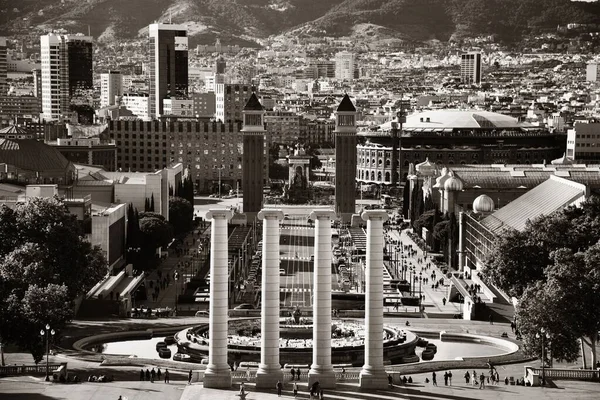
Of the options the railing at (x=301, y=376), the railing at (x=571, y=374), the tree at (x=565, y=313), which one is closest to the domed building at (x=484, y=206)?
the tree at (x=565, y=313)

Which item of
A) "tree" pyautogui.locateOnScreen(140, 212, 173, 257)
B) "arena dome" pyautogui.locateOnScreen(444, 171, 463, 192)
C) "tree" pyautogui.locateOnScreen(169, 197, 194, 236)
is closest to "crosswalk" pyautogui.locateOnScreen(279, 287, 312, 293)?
"tree" pyautogui.locateOnScreen(140, 212, 173, 257)

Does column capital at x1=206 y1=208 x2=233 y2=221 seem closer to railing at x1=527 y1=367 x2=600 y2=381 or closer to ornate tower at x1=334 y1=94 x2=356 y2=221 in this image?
railing at x1=527 y1=367 x2=600 y2=381

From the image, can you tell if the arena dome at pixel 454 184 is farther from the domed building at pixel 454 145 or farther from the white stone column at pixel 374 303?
the domed building at pixel 454 145

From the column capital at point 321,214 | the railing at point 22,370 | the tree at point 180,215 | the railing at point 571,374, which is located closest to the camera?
the column capital at point 321,214

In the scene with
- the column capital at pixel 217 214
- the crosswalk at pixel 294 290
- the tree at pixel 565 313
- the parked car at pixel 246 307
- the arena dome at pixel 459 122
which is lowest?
the crosswalk at pixel 294 290

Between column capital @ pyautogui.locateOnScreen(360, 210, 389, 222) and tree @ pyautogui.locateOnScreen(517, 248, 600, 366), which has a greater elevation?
column capital @ pyautogui.locateOnScreen(360, 210, 389, 222)

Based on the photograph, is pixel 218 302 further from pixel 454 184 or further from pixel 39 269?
pixel 454 184
